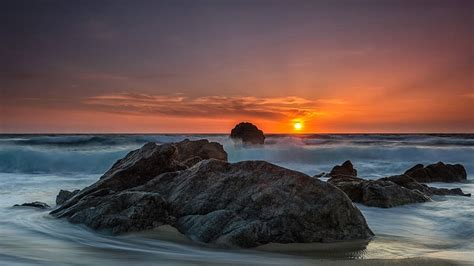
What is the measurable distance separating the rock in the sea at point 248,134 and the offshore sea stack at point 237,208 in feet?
117

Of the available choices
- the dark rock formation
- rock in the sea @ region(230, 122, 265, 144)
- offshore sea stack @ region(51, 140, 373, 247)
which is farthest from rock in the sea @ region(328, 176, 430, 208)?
rock in the sea @ region(230, 122, 265, 144)

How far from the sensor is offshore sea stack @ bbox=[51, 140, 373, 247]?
19.8ft

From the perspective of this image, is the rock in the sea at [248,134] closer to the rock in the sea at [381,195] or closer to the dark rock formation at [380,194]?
the dark rock formation at [380,194]

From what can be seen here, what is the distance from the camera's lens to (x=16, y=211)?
8.76 meters

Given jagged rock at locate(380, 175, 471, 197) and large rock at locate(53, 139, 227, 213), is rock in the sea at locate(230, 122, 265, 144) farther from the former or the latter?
large rock at locate(53, 139, 227, 213)

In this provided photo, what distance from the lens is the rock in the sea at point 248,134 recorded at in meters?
43.2

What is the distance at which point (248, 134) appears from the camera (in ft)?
143

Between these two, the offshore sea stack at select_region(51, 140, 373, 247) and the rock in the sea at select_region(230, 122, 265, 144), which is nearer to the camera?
the offshore sea stack at select_region(51, 140, 373, 247)

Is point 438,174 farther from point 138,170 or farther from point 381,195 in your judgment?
point 138,170

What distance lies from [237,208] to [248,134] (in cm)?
3711

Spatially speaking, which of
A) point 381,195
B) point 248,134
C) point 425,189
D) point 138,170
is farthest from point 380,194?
point 248,134

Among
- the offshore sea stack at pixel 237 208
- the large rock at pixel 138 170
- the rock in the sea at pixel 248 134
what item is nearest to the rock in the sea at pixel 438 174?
the large rock at pixel 138 170

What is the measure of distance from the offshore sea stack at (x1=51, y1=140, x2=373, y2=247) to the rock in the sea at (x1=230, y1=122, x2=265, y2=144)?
35521 mm

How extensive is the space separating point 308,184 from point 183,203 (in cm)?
183
